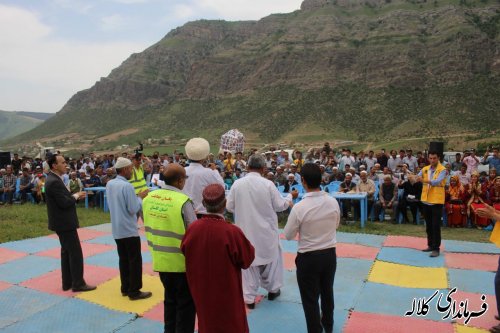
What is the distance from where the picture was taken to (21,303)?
5.20 m

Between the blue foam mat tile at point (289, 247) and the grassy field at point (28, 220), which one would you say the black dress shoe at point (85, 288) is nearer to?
the blue foam mat tile at point (289, 247)

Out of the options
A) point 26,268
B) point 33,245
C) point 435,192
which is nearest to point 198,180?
point 26,268

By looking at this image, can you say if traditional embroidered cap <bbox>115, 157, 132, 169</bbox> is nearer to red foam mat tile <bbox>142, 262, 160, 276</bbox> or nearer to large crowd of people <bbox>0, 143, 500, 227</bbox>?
large crowd of people <bbox>0, 143, 500, 227</bbox>

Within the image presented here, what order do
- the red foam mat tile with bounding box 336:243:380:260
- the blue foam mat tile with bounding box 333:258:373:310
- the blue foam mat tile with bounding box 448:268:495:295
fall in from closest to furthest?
the blue foam mat tile with bounding box 333:258:373:310 < the blue foam mat tile with bounding box 448:268:495:295 < the red foam mat tile with bounding box 336:243:380:260

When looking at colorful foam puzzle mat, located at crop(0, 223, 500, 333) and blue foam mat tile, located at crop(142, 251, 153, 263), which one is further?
blue foam mat tile, located at crop(142, 251, 153, 263)

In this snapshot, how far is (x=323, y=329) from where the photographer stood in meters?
4.11

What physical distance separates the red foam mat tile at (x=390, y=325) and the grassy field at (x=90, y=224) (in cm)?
446

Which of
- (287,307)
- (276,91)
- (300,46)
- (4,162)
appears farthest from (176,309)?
(300,46)

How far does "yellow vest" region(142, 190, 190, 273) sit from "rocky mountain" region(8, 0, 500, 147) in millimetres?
41054

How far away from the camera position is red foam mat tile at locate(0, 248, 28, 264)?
715 cm

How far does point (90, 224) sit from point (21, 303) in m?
5.23

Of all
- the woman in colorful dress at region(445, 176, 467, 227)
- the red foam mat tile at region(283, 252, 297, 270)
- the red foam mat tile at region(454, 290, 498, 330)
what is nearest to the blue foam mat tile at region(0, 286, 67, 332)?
the red foam mat tile at region(283, 252, 297, 270)

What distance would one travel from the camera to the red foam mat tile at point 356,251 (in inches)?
277

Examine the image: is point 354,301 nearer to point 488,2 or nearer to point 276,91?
point 276,91
